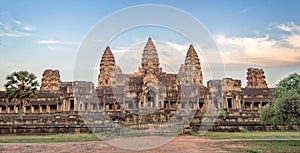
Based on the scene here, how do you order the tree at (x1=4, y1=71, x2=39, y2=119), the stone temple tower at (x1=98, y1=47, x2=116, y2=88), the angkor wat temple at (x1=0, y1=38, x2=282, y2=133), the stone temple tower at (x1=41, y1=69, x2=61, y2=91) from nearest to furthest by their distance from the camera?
the tree at (x1=4, y1=71, x2=39, y2=119), the angkor wat temple at (x1=0, y1=38, x2=282, y2=133), the stone temple tower at (x1=98, y1=47, x2=116, y2=88), the stone temple tower at (x1=41, y1=69, x2=61, y2=91)

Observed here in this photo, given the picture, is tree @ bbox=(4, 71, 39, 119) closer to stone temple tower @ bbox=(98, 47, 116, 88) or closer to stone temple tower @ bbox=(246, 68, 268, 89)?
stone temple tower @ bbox=(98, 47, 116, 88)

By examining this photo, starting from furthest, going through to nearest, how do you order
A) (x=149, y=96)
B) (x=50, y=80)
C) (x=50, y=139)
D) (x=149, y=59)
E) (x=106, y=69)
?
1. (x=50, y=80)
2. (x=106, y=69)
3. (x=149, y=59)
4. (x=149, y=96)
5. (x=50, y=139)

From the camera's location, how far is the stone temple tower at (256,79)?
80250mm

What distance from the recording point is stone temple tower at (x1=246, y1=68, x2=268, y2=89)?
8025 cm

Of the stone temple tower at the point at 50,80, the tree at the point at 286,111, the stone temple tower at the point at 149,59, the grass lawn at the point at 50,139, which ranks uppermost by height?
the stone temple tower at the point at 149,59

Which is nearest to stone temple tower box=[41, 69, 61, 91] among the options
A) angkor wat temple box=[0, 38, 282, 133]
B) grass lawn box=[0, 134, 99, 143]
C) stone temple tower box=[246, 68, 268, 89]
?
angkor wat temple box=[0, 38, 282, 133]

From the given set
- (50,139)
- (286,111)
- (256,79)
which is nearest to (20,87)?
(50,139)

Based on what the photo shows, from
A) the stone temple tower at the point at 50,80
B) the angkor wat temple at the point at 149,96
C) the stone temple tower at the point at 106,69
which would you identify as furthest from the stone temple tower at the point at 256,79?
the stone temple tower at the point at 50,80

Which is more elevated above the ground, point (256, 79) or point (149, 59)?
point (149, 59)

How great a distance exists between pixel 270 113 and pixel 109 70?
5769 centimetres

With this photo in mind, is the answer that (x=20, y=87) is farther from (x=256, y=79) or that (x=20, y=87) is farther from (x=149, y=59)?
(x=256, y=79)

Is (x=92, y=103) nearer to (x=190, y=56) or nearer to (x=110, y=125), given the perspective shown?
(x=190, y=56)

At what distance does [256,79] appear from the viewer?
81125 millimetres

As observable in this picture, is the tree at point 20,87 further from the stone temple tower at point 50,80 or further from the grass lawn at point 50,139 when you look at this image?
the stone temple tower at point 50,80
